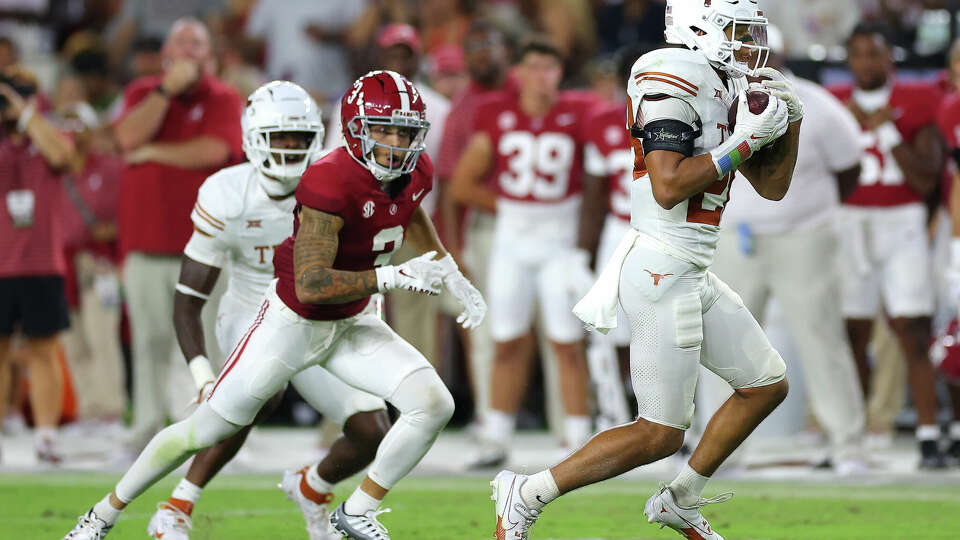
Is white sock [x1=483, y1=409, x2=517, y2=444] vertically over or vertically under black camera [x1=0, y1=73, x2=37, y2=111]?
under

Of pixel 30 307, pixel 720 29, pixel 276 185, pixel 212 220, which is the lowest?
pixel 30 307

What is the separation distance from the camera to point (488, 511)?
A: 19.9ft

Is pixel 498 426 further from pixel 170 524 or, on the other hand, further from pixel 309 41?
pixel 309 41

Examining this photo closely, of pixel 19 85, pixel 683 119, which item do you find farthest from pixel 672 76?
pixel 19 85

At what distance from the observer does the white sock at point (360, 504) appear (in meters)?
4.69

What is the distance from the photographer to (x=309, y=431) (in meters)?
9.60

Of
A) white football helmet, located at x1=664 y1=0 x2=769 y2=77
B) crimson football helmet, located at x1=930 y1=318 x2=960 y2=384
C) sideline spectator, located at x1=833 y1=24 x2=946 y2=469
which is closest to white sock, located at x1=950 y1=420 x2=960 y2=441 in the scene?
sideline spectator, located at x1=833 y1=24 x2=946 y2=469

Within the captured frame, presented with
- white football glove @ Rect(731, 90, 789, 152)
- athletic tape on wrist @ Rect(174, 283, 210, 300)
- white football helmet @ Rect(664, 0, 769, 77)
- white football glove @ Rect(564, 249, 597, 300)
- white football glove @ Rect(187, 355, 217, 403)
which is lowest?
white football glove @ Rect(564, 249, 597, 300)

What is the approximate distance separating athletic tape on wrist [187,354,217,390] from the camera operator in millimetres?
2976

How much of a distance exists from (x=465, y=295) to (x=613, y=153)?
9.46 feet

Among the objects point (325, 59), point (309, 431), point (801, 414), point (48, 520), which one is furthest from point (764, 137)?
point (325, 59)

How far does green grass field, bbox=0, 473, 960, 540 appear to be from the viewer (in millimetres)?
5449

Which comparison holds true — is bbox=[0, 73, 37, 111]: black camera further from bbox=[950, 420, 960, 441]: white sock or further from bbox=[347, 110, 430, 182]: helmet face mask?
bbox=[950, 420, 960, 441]: white sock

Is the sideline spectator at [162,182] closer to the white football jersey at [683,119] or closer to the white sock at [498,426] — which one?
the white sock at [498,426]
